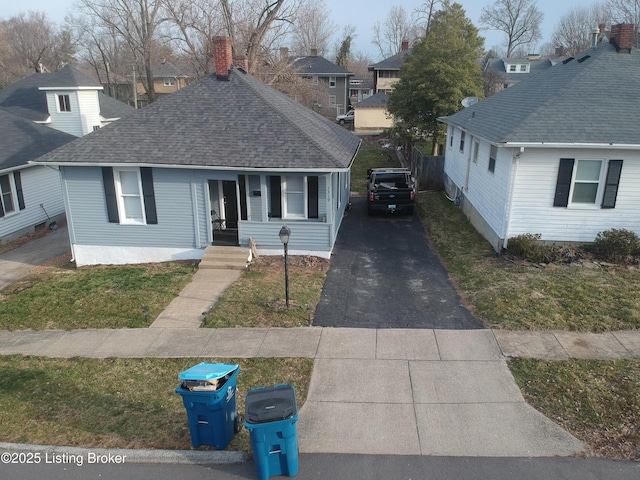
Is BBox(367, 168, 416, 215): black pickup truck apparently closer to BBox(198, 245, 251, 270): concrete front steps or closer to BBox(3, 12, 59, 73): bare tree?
BBox(198, 245, 251, 270): concrete front steps

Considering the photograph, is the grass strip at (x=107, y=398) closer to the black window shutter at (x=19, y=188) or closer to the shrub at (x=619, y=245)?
the shrub at (x=619, y=245)

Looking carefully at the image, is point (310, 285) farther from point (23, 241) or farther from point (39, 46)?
point (39, 46)

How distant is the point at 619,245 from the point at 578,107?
4166mm

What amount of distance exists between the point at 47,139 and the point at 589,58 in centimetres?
2250

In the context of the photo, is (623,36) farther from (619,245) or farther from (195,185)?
(195,185)

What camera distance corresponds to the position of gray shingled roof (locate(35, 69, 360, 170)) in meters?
13.9

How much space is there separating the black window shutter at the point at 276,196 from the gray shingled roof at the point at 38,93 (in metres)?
20.3

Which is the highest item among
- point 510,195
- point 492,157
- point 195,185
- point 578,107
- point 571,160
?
point 578,107

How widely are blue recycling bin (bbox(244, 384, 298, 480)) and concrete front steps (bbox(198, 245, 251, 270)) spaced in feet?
26.7

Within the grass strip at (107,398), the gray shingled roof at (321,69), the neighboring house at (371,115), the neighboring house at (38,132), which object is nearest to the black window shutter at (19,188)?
the neighboring house at (38,132)

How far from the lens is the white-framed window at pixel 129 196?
1455 cm

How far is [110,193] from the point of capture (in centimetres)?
1466

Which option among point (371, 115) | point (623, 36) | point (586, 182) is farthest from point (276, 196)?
point (371, 115)

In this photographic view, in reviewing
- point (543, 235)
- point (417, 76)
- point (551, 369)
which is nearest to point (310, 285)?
point (551, 369)
